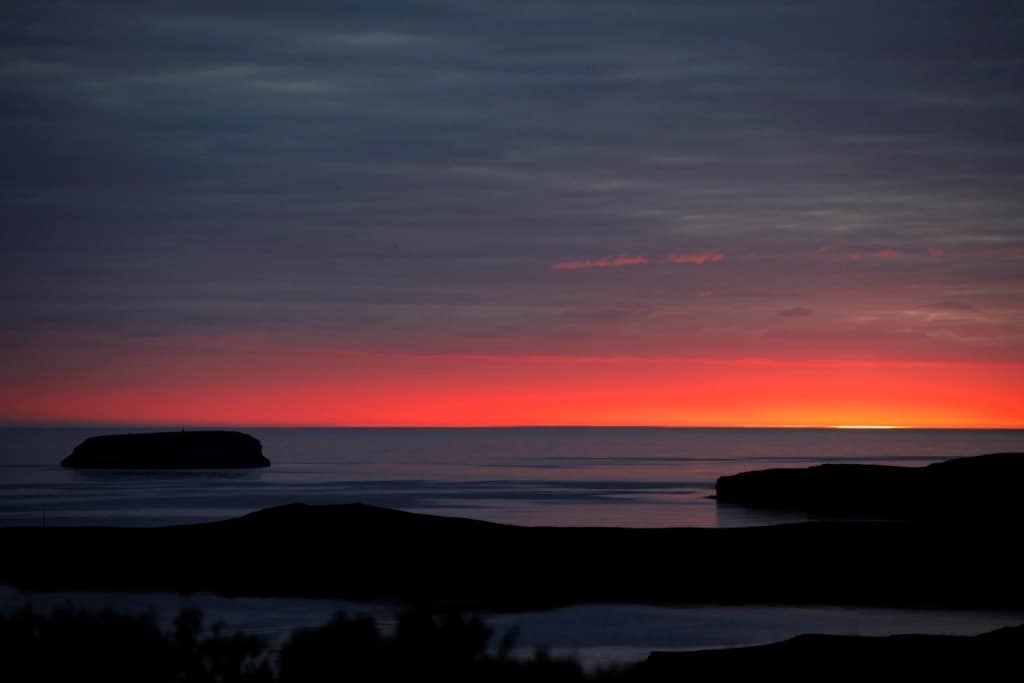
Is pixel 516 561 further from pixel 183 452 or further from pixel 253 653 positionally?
pixel 183 452

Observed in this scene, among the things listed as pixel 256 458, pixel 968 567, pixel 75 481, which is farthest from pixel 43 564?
pixel 256 458

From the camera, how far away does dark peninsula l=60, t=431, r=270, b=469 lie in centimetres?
17075

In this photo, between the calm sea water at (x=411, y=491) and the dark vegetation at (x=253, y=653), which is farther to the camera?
the calm sea water at (x=411, y=491)

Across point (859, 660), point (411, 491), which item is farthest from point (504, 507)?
point (859, 660)

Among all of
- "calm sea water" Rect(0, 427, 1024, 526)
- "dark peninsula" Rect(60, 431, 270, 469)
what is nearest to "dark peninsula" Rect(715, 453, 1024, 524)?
"calm sea water" Rect(0, 427, 1024, 526)

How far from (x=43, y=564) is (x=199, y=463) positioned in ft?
422

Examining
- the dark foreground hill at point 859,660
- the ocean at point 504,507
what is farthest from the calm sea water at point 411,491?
the dark foreground hill at point 859,660

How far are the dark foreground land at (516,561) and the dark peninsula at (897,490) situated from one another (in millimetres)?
9416

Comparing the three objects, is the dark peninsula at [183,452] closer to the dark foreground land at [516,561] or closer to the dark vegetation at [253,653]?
the dark foreground land at [516,561]

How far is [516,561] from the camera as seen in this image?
153 ft

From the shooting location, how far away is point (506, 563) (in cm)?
4631

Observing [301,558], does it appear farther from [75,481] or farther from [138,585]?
[75,481]

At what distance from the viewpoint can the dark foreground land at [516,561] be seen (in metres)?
42.9

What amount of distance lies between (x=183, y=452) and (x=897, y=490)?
117 metres
